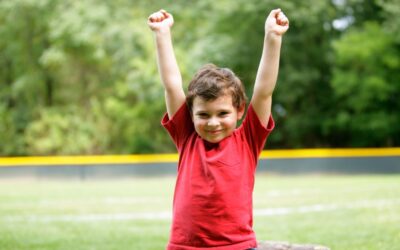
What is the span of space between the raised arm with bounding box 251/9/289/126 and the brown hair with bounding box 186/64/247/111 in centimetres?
9

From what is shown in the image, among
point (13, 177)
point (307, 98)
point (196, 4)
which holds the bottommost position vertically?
point (13, 177)

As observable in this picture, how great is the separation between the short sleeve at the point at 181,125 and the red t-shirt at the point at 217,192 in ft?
0.06

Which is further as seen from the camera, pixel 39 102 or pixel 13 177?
pixel 39 102

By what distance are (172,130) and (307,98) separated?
82.2 ft

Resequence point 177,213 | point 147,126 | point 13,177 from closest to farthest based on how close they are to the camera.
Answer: point 177,213, point 13,177, point 147,126

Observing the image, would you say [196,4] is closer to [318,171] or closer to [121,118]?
[121,118]

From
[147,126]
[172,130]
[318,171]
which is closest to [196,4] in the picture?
[147,126]

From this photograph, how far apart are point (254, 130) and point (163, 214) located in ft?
24.2

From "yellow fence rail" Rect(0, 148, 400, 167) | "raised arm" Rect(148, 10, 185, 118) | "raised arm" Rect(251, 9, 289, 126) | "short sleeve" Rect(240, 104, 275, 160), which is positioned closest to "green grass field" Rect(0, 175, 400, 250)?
"yellow fence rail" Rect(0, 148, 400, 167)

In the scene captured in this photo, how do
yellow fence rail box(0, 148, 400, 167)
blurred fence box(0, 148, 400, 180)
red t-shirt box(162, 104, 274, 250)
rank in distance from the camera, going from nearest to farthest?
1. red t-shirt box(162, 104, 274, 250)
2. blurred fence box(0, 148, 400, 180)
3. yellow fence rail box(0, 148, 400, 167)

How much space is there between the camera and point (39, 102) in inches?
1286

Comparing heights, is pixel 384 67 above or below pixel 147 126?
above

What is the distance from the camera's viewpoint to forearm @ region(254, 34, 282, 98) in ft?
9.14

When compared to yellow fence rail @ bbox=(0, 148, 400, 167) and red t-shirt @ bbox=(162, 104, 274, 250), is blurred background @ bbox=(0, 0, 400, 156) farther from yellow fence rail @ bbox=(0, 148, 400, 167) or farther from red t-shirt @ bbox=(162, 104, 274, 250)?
red t-shirt @ bbox=(162, 104, 274, 250)
